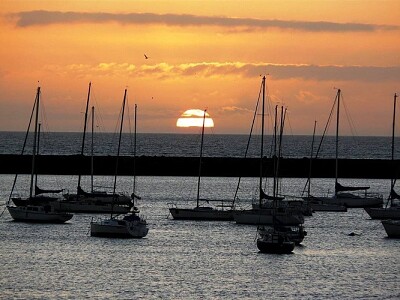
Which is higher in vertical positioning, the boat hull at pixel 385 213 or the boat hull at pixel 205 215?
the boat hull at pixel 385 213

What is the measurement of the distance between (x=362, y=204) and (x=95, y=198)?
82.0 ft

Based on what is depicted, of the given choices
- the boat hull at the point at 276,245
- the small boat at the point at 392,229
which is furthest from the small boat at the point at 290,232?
the small boat at the point at 392,229

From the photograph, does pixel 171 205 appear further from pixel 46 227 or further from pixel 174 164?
pixel 174 164

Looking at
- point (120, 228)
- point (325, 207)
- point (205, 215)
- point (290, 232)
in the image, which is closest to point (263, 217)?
point (205, 215)

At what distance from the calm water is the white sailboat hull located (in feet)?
2.52

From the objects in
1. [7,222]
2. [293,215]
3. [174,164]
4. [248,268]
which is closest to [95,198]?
[7,222]

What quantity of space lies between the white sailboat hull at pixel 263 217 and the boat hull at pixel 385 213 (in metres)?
9.50

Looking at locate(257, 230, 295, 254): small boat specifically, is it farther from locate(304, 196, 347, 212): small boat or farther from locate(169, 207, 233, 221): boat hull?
locate(304, 196, 347, 212): small boat

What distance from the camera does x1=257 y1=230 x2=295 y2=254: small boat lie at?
226 ft

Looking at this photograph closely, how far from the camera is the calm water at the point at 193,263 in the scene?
5650cm

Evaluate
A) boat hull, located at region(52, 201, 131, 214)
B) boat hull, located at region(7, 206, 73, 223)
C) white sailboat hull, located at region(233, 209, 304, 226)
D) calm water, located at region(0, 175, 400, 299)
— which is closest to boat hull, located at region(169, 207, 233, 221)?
calm water, located at region(0, 175, 400, 299)

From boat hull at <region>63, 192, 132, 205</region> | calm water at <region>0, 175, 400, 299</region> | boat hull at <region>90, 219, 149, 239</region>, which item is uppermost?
boat hull at <region>63, 192, 132, 205</region>

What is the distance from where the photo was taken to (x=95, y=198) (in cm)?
9506

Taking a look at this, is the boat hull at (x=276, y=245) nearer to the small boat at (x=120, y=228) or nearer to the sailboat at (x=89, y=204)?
the small boat at (x=120, y=228)
